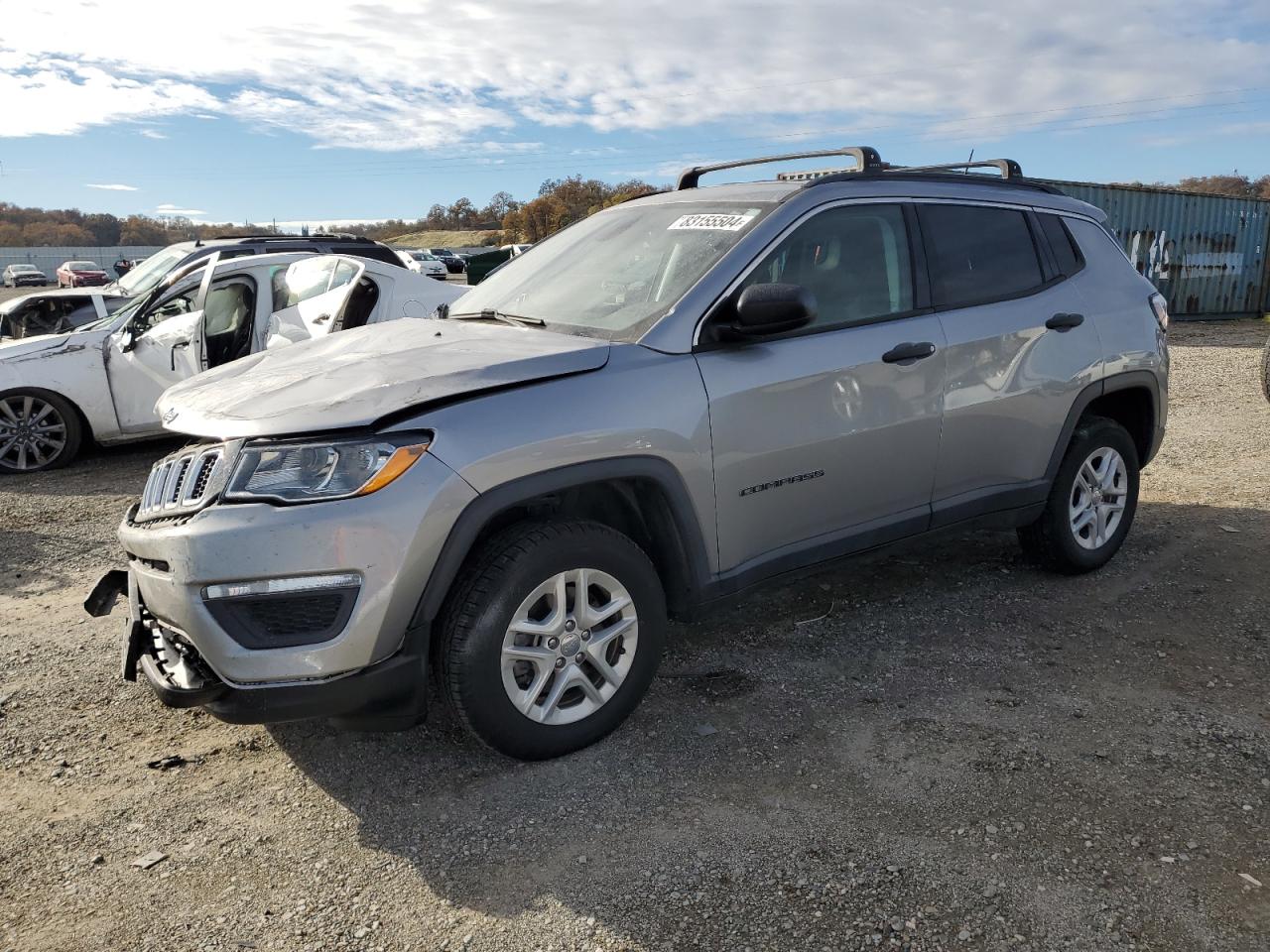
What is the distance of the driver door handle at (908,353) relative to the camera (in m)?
3.94

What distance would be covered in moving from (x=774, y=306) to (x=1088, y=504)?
8.30 feet

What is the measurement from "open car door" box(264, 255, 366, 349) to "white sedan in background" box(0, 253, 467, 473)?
12 mm

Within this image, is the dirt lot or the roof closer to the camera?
the dirt lot

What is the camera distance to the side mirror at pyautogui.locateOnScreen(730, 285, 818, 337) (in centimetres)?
337

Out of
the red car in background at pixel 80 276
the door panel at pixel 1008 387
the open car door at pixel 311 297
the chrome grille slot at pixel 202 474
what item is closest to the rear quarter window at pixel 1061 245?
the door panel at pixel 1008 387

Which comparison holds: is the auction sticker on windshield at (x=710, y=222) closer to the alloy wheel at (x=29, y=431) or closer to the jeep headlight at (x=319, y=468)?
the jeep headlight at (x=319, y=468)

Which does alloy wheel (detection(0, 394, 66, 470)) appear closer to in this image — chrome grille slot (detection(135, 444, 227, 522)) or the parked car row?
chrome grille slot (detection(135, 444, 227, 522))

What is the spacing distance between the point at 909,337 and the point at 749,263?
2.71 feet

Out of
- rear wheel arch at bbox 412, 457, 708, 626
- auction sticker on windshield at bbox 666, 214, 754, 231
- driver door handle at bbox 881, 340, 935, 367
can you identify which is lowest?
rear wheel arch at bbox 412, 457, 708, 626

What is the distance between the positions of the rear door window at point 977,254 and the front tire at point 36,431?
6995 mm

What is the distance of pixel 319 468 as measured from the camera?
2.84m

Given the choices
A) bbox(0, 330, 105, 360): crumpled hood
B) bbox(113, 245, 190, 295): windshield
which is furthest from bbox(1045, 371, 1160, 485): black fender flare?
bbox(113, 245, 190, 295): windshield

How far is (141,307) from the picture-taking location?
8.26 metres

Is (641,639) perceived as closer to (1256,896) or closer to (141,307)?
(1256,896)
